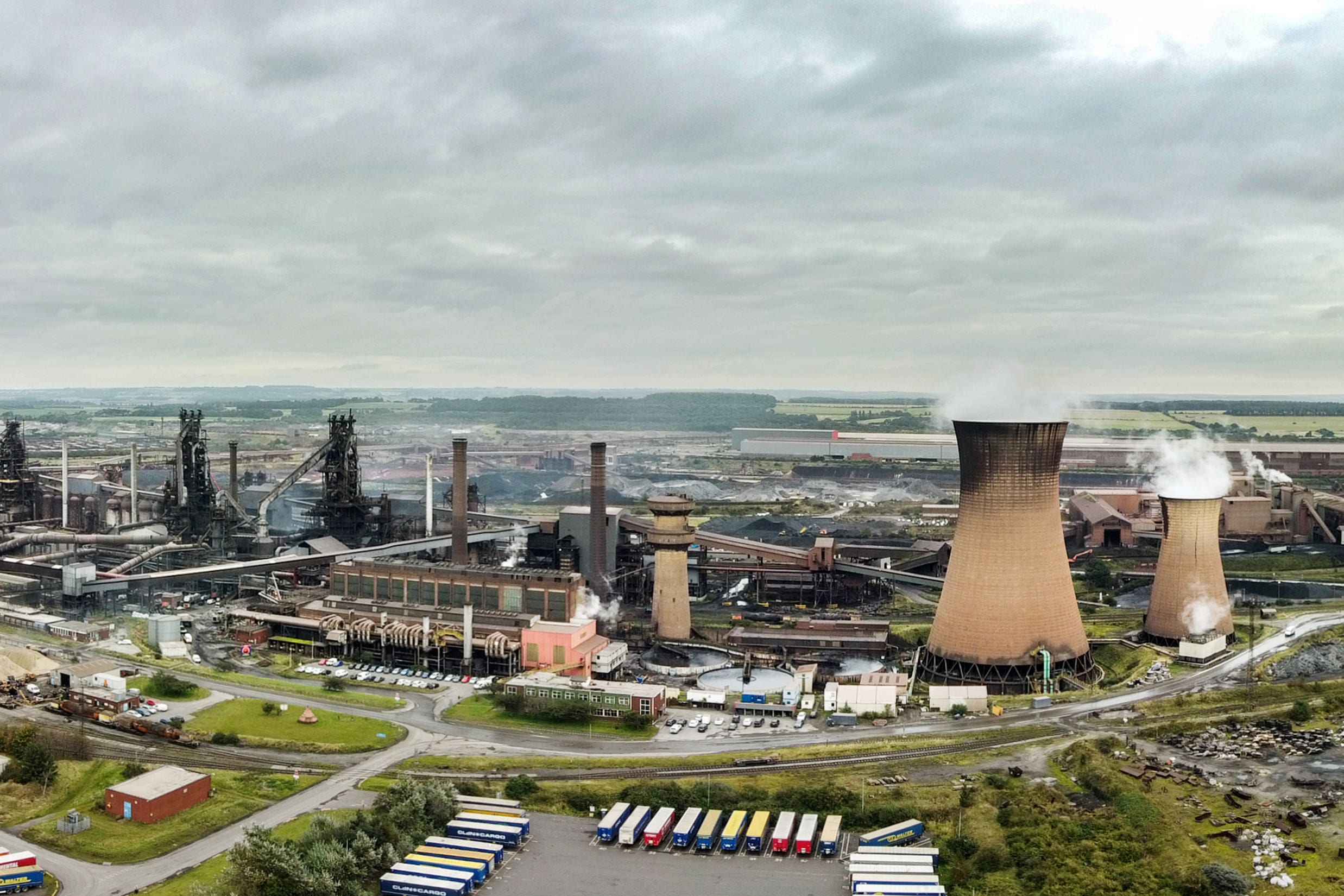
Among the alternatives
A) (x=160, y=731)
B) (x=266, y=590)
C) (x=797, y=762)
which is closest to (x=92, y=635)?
(x=266, y=590)

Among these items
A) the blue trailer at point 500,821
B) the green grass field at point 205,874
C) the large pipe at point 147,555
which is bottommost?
the green grass field at point 205,874

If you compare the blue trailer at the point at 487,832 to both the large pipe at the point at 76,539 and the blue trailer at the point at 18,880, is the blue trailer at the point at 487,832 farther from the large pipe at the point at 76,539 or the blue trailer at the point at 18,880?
the large pipe at the point at 76,539

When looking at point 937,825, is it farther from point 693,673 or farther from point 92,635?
point 92,635

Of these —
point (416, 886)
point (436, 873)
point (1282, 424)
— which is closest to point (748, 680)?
point (436, 873)

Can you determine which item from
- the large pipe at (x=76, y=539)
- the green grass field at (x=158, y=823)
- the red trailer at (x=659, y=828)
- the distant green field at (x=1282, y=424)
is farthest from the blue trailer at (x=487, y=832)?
the distant green field at (x=1282, y=424)

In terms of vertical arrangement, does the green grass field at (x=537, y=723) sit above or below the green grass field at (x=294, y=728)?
below
